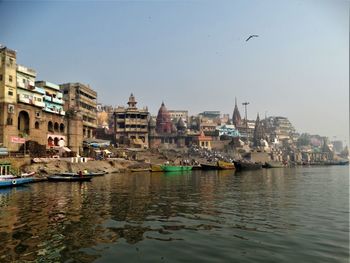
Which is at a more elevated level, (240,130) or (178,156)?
(240,130)

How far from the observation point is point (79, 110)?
6888 centimetres

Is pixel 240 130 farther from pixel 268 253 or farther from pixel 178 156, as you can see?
pixel 268 253

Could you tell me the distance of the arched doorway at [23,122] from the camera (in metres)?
50.9

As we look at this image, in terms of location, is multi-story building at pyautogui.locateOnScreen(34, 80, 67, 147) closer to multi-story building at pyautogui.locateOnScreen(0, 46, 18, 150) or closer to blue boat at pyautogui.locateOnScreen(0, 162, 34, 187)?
multi-story building at pyautogui.locateOnScreen(0, 46, 18, 150)

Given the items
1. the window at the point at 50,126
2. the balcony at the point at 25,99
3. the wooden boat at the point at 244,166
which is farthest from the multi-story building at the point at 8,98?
the wooden boat at the point at 244,166

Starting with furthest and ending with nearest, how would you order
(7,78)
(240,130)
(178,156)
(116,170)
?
(240,130), (178,156), (116,170), (7,78)

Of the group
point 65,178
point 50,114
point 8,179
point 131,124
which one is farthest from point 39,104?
point 131,124

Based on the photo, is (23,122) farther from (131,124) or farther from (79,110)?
(131,124)

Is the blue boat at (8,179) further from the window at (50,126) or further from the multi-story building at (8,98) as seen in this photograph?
the window at (50,126)

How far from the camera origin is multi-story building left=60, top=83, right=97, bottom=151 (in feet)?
200

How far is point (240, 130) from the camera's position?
6107 inches

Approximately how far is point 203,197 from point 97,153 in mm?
44833

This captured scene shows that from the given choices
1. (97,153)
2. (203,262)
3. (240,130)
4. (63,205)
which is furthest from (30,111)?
(240,130)

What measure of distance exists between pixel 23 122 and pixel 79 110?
18116 mm
